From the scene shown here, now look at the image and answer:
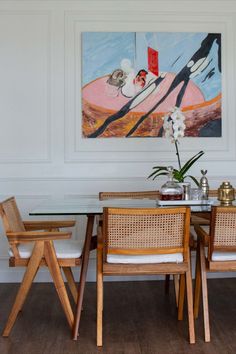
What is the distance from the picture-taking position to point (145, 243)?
217 cm

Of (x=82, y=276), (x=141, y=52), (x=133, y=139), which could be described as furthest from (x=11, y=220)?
(x=141, y=52)

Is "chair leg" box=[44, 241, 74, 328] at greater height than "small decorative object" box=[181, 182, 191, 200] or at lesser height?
lesser

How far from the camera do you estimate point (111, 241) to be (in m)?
2.16

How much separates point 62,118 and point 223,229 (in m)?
2.07

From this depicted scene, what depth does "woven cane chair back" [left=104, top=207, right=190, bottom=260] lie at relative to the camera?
211cm

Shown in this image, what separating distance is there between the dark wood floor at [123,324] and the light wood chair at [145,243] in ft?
0.45

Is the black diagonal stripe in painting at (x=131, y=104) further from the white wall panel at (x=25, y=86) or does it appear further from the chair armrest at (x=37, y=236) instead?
the chair armrest at (x=37, y=236)

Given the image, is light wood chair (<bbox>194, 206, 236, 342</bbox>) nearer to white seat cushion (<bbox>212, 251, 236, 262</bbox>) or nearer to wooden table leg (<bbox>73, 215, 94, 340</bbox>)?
white seat cushion (<bbox>212, 251, 236, 262</bbox>)

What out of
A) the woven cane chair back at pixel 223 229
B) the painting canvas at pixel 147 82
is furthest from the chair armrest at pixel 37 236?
the painting canvas at pixel 147 82

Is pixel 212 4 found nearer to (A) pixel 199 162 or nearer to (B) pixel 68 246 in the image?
(A) pixel 199 162

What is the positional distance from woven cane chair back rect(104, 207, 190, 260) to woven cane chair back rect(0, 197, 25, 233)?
0.67 m

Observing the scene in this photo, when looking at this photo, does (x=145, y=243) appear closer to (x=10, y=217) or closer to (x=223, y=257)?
(x=223, y=257)

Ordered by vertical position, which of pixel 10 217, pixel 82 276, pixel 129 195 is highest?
pixel 129 195

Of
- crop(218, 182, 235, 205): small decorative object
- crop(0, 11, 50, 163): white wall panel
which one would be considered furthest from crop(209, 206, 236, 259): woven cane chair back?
crop(0, 11, 50, 163): white wall panel
